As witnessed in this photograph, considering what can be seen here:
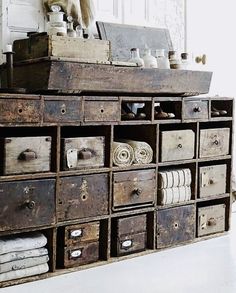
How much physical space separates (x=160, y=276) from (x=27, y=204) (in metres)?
0.90

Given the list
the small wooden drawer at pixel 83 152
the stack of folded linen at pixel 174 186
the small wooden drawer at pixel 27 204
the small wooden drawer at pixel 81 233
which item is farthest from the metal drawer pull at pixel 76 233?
the stack of folded linen at pixel 174 186

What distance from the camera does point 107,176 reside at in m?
3.39

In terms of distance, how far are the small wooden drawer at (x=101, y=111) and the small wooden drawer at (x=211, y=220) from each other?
1.10 metres

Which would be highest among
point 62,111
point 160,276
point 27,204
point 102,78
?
point 102,78

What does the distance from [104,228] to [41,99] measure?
3.14 feet

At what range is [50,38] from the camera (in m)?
3.09

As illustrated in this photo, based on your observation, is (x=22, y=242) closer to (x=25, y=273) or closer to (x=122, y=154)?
(x=25, y=273)

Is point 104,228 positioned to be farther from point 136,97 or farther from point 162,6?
point 162,6

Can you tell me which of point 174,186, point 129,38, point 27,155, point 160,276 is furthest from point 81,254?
point 129,38

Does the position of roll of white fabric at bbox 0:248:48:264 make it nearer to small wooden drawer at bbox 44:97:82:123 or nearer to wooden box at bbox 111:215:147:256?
wooden box at bbox 111:215:147:256

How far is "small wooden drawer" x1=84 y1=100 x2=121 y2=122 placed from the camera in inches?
128

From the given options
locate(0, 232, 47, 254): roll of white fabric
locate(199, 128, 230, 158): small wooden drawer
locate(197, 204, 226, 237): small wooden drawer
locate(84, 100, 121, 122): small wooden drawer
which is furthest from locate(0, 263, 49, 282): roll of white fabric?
locate(199, 128, 230, 158): small wooden drawer

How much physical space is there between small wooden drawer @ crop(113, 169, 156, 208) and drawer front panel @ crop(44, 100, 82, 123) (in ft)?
1.66

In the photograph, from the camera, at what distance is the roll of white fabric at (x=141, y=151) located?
11.7ft
